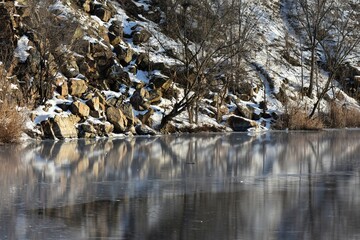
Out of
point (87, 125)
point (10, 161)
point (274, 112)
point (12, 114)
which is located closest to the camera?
point (10, 161)

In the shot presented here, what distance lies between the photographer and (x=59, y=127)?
28.6 metres

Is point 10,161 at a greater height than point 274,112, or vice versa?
point 274,112

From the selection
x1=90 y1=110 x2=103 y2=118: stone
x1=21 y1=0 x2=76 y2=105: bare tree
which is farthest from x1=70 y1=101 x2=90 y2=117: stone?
x1=21 y1=0 x2=76 y2=105: bare tree

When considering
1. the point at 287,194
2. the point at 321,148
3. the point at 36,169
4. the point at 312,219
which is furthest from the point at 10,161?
the point at 321,148

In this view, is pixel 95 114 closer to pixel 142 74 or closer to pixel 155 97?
pixel 155 97

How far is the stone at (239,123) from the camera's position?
39156 mm

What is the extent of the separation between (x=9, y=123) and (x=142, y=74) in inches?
619

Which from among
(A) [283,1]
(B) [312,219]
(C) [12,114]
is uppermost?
(A) [283,1]

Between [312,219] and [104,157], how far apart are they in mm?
10961

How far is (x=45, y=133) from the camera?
2820 centimetres

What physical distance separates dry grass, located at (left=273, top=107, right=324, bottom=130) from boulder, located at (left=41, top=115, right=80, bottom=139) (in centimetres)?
1628

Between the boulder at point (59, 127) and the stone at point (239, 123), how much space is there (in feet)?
41.3

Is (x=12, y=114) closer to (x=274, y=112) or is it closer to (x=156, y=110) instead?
(x=156, y=110)

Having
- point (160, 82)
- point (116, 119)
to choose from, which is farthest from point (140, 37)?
point (116, 119)
